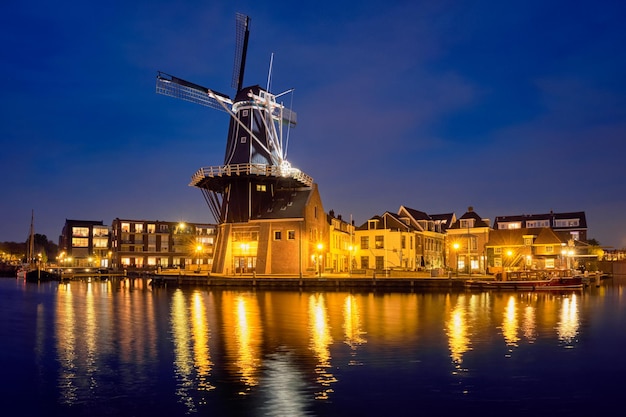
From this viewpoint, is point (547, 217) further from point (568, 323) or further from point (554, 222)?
point (568, 323)

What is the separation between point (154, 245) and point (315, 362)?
104797mm

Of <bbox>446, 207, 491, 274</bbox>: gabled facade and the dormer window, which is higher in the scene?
the dormer window

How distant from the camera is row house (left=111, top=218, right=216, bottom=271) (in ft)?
378

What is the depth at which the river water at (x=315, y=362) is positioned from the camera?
583 inches

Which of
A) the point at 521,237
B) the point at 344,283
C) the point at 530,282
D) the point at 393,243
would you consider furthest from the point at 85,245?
the point at 530,282

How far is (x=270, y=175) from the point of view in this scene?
6203 centimetres

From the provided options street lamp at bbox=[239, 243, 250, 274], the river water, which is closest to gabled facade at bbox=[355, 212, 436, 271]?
street lamp at bbox=[239, 243, 250, 274]

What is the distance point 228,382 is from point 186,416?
321 cm

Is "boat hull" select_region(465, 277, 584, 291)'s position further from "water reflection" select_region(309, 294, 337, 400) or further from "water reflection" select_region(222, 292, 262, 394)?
"water reflection" select_region(222, 292, 262, 394)

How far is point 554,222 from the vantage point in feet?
335

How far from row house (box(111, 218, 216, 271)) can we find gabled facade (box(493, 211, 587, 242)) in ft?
196

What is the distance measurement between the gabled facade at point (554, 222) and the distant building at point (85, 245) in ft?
290

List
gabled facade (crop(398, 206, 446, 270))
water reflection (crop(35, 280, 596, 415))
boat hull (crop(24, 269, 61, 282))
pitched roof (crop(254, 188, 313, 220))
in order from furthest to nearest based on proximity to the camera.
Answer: boat hull (crop(24, 269, 61, 282))
gabled facade (crop(398, 206, 446, 270))
pitched roof (crop(254, 188, 313, 220))
water reflection (crop(35, 280, 596, 415))

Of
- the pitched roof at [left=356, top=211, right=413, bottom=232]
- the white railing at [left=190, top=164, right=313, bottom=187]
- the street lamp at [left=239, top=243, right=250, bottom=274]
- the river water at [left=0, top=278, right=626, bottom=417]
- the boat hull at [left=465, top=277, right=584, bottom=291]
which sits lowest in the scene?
the river water at [left=0, top=278, right=626, bottom=417]
